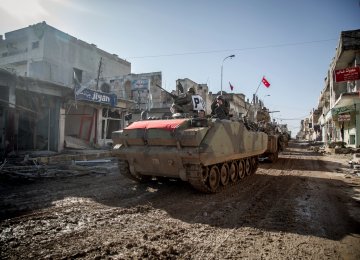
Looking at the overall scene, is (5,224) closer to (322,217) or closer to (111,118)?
(322,217)

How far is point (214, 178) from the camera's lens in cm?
668

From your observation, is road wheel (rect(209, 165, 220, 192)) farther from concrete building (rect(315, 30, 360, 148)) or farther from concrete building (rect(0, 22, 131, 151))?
concrete building (rect(315, 30, 360, 148))

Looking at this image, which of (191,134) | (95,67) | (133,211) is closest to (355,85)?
(191,134)

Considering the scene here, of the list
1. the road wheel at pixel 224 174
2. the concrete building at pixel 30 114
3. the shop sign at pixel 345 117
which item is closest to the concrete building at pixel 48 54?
the concrete building at pixel 30 114

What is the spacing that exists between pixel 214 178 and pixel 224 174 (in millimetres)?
649

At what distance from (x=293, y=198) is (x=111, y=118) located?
682 inches

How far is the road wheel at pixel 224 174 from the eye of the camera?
7085mm

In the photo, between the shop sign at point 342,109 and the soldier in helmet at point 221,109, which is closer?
the soldier in helmet at point 221,109

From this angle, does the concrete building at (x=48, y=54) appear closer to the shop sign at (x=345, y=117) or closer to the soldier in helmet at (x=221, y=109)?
the soldier in helmet at (x=221, y=109)

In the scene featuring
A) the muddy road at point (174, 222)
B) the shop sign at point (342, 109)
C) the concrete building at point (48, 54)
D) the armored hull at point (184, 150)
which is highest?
the concrete building at point (48, 54)

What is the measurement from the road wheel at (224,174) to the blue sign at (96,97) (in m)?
11.9

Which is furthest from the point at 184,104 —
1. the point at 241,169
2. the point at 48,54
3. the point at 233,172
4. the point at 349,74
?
the point at 48,54

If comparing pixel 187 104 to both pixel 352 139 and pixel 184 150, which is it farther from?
pixel 352 139

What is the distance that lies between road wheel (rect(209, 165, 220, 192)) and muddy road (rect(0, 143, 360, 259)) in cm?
25
